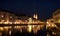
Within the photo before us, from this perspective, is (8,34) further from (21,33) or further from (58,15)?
(58,15)

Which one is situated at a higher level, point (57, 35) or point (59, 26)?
point (59, 26)

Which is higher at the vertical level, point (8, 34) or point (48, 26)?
point (48, 26)

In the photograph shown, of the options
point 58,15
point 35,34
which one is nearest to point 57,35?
point 58,15

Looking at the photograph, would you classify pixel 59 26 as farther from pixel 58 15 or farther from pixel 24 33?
pixel 24 33

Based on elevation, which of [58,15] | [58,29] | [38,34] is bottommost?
[38,34]

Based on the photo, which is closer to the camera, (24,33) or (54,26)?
(54,26)

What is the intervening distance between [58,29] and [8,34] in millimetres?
1261

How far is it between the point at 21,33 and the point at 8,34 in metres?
1.29

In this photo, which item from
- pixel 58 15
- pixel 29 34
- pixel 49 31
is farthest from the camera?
pixel 29 34

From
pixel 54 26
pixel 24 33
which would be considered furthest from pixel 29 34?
pixel 54 26

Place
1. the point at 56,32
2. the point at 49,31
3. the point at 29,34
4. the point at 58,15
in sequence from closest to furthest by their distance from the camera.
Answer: the point at 56,32 → the point at 49,31 → the point at 58,15 → the point at 29,34

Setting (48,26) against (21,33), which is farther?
(21,33)

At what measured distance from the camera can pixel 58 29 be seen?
2623 millimetres

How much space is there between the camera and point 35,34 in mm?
4117
